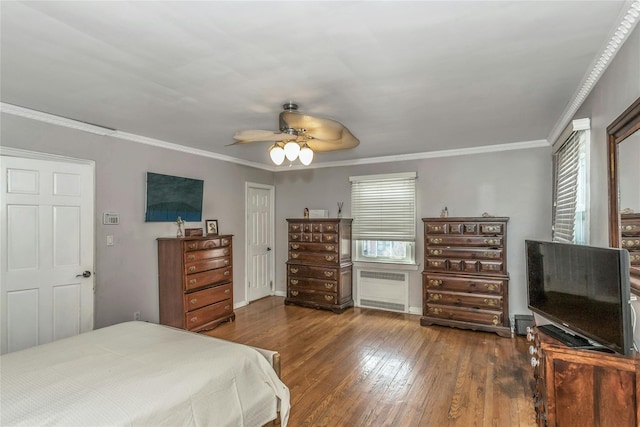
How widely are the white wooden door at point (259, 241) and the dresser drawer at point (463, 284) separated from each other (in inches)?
113

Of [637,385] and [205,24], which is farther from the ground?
[205,24]

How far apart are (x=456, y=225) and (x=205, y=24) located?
3.77 metres

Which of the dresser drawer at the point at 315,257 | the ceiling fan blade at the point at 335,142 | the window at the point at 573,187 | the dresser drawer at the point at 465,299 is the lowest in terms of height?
the dresser drawer at the point at 465,299

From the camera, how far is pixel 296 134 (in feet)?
8.73

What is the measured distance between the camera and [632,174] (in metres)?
1.69

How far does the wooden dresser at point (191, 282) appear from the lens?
3.99m

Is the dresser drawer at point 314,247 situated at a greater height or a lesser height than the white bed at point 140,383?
greater

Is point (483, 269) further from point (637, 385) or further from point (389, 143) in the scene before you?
point (637, 385)

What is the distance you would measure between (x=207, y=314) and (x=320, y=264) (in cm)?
185

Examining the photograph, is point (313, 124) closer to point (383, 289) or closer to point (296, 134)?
point (296, 134)

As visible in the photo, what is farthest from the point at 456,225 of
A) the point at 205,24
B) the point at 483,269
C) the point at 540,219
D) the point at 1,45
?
the point at 1,45

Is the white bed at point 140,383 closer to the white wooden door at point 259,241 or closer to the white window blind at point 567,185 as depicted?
the white window blind at point 567,185

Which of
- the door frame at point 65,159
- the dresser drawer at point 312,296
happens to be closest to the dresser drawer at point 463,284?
the dresser drawer at point 312,296

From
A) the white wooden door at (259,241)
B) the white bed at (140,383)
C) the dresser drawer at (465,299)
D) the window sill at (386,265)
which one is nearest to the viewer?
the white bed at (140,383)
